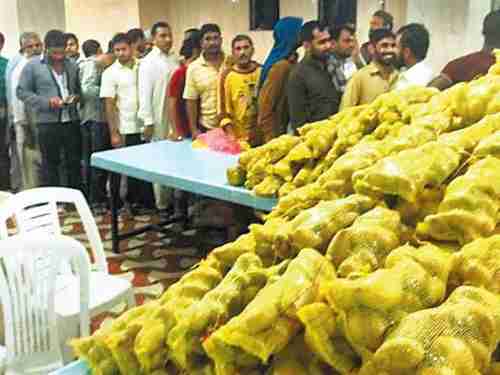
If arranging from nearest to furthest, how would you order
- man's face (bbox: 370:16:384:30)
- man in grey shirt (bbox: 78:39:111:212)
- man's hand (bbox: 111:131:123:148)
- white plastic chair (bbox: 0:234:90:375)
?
white plastic chair (bbox: 0:234:90:375)
man's face (bbox: 370:16:384:30)
man's hand (bbox: 111:131:123:148)
man in grey shirt (bbox: 78:39:111:212)

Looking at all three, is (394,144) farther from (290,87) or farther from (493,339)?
(290,87)

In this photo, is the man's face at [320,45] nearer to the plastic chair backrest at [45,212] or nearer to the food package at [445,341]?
the plastic chair backrest at [45,212]

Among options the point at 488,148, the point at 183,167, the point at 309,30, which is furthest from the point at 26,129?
the point at 488,148

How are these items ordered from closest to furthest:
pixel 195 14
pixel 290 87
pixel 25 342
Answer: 1. pixel 25 342
2. pixel 290 87
3. pixel 195 14

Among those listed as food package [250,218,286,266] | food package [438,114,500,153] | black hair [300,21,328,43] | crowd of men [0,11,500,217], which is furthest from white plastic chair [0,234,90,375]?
black hair [300,21,328,43]

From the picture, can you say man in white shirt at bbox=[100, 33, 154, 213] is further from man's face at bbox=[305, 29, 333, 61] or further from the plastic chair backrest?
the plastic chair backrest

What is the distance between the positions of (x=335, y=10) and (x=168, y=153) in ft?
8.92

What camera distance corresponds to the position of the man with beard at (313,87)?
3.47 meters

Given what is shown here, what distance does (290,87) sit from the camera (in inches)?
137

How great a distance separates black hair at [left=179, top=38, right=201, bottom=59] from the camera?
4578 millimetres

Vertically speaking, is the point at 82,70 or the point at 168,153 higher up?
the point at 82,70

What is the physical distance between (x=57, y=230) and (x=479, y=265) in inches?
85.2

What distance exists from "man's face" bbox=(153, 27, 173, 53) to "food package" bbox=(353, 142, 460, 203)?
383cm

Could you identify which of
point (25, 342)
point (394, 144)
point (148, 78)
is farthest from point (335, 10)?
point (394, 144)
